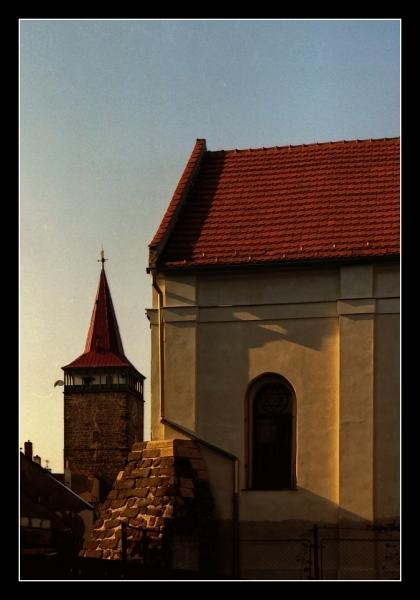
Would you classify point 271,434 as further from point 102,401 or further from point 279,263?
point 102,401

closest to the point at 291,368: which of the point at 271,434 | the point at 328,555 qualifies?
the point at 271,434

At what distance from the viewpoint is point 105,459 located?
101000 millimetres

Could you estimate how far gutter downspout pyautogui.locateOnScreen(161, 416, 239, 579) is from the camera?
2645 cm

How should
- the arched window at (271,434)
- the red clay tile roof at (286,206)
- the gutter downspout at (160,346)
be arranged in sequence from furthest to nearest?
the red clay tile roof at (286,206) < the gutter downspout at (160,346) < the arched window at (271,434)

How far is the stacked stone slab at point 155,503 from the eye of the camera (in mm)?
25344

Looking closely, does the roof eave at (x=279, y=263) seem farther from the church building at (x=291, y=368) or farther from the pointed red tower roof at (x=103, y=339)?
the pointed red tower roof at (x=103, y=339)

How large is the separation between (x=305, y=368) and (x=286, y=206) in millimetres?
A: 3449

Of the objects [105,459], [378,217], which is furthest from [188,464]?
[105,459]

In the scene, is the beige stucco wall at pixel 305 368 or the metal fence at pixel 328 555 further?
the beige stucco wall at pixel 305 368

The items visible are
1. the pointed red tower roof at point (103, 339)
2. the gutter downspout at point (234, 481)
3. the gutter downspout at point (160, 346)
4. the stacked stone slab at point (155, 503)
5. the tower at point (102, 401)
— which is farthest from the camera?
the pointed red tower roof at point (103, 339)

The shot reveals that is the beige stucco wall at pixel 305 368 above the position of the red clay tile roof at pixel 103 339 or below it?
below

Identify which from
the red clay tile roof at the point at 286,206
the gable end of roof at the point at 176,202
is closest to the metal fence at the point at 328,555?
the red clay tile roof at the point at 286,206

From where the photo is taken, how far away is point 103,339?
10612 centimetres

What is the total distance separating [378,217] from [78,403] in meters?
78.8
